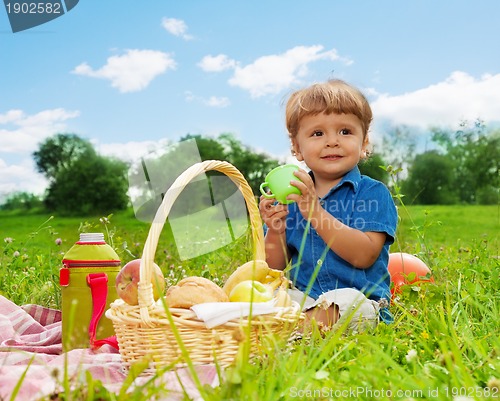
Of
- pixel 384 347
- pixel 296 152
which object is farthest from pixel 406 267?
pixel 384 347

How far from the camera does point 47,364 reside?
2.68m

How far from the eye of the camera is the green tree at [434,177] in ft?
46.2

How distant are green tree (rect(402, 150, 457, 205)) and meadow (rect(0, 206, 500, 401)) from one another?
8676 mm

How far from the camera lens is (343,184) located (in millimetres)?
3357

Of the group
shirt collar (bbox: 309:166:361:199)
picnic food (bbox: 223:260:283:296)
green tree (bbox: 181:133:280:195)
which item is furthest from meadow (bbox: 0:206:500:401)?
green tree (bbox: 181:133:280:195)

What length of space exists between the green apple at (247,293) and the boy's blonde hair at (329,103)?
1.12 meters

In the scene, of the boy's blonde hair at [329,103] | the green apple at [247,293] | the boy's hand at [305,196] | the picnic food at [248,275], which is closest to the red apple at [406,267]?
the boy's blonde hair at [329,103]

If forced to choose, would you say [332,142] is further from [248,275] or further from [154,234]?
[154,234]

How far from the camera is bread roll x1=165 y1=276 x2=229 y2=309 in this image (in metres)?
2.39

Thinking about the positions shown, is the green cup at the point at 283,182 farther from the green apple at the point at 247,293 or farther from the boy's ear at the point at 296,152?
the green apple at the point at 247,293

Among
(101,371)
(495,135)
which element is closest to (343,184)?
(101,371)

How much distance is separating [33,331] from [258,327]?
1.70 m

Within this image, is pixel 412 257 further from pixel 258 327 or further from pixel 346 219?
pixel 258 327

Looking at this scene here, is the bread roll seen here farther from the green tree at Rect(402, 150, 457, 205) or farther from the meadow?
the green tree at Rect(402, 150, 457, 205)
